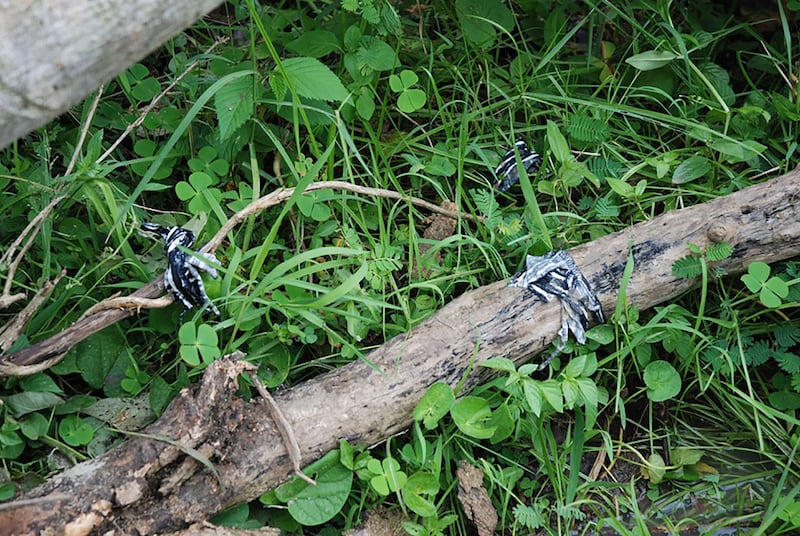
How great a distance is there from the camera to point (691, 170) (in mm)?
2648

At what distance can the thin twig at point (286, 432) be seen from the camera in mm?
1960

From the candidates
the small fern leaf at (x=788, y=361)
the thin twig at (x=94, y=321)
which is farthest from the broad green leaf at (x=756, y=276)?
the thin twig at (x=94, y=321)

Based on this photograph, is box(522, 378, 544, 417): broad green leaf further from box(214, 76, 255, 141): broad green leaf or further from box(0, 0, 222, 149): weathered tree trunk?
box(0, 0, 222, 149): weathered tree trunk

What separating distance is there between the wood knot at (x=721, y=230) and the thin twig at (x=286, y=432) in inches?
52.7

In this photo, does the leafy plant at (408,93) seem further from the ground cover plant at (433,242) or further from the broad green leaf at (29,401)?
the broad green leaf at (29,401)

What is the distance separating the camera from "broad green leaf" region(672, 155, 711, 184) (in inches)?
104

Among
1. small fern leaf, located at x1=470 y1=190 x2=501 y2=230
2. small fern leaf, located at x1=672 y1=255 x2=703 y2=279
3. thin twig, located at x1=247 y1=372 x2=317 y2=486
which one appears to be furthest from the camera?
small fern leaf, located at x1=470 y1=190 x2=501 y2=230

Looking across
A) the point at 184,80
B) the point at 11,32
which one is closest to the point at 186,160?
the point at 184,80

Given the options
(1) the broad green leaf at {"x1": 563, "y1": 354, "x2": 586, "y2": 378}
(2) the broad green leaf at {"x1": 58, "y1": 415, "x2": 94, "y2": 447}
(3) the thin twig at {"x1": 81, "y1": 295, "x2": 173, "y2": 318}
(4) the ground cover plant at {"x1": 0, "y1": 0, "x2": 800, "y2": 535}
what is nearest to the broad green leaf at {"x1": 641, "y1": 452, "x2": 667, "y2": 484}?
(4) the ground cover plant at {"x1": 0, "y1": 0, "x2": 800, "y2": 535}

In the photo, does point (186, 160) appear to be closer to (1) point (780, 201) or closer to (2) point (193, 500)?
(2) point (193, 500)

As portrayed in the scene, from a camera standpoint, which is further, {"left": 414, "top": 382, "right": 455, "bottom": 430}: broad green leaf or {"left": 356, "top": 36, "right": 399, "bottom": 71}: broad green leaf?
{"left": 356, "top": 36, "right": 399, "bottom": 71}: broad green leaf

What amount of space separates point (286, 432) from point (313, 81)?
1.08m

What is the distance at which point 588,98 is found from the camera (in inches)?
111

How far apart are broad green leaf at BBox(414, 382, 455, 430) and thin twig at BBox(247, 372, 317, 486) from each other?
13.0 inches
